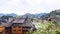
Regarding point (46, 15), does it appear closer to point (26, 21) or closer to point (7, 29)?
point (26, 21)

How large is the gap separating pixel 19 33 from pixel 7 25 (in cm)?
88

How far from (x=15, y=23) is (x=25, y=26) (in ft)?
2.37

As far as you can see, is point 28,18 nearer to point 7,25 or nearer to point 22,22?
point 22,22

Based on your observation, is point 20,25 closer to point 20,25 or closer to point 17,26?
point 20,25

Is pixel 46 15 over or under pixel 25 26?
over

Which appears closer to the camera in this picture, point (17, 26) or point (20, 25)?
point (20, 25)

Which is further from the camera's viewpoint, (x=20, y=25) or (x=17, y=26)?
(x=17, y=26)

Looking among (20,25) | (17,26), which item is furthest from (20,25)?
(17,26)

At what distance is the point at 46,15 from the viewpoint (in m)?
8.11

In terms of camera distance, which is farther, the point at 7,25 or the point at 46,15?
the point at 7,25

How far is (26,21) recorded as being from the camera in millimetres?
8750

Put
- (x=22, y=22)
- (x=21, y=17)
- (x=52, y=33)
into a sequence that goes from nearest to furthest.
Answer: (x=52, y=33)
(x=22, y=22)
(x=21, y=17)

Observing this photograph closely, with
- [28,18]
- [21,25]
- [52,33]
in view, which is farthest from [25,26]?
[52,33]

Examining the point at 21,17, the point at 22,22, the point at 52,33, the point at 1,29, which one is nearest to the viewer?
the point at 52,33
